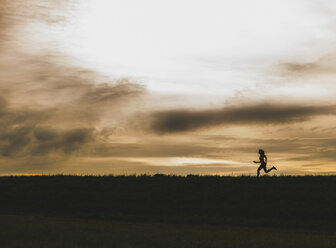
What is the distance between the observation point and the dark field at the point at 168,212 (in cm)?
1526

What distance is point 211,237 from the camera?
626 inches

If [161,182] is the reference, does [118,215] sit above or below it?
below

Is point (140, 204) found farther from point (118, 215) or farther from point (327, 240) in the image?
point (327, 240)

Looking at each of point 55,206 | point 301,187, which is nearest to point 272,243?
point 301,187

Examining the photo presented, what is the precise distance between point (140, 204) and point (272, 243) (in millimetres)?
12611

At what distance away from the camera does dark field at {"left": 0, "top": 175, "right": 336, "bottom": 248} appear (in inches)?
601

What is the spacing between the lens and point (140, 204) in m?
26.1

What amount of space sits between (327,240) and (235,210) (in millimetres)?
8448

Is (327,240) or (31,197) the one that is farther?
(31,197)

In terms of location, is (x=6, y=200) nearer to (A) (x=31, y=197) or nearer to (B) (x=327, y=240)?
(A) (x=31, y=197)

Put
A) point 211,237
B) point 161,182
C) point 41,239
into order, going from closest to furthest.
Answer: point 41,239
point 211,237
point 161,182

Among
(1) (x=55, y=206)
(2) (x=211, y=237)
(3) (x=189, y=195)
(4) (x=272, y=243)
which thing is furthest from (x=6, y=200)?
(4) (x=272, y=243)

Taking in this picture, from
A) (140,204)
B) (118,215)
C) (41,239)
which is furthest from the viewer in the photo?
(140,204)

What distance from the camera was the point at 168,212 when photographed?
24547 mm
